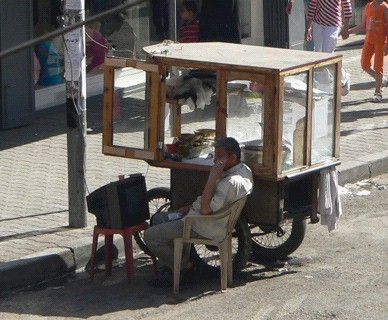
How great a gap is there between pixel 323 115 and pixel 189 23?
6.71 m

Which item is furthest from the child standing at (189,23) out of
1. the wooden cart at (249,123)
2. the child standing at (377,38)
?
the wooden cart at (249,123)

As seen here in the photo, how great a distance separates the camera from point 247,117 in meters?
8.12

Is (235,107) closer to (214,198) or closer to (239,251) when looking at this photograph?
(214,198)

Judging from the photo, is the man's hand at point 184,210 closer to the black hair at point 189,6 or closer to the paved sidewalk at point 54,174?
the paved sidewalk at point 54,174

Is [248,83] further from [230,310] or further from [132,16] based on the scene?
[132,16]

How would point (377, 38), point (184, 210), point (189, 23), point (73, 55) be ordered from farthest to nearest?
point (189, 23)
point (377, 38)
point (73, 55)
point (184, 210)

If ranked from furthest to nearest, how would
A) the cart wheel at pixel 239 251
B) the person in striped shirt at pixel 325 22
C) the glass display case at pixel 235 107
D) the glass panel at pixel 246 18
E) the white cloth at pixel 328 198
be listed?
the glass panel at pixel 246 18 < the person in striped shirt at pixel 325 22 < the white cloth at pixel 328 198 < the cart wheel at pixel 239 251 < the glass display case at pixel 235 107

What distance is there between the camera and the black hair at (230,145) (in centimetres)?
766

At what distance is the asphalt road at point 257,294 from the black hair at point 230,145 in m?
1.04

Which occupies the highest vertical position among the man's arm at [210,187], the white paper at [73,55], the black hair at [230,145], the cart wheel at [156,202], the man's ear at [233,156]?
the white paper at [73,55]

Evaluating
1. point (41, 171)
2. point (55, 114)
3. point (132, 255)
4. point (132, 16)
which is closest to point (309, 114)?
point (132, 255)

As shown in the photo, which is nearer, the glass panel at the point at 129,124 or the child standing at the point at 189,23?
the glass panel at the point at 129,124

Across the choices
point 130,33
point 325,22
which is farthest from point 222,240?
point 130,33

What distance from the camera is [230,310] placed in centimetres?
735
